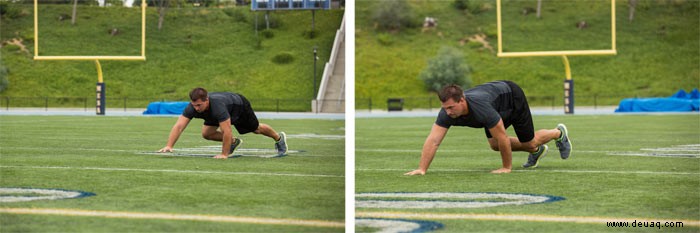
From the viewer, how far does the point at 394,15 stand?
37.8 m

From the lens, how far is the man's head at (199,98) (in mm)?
5715

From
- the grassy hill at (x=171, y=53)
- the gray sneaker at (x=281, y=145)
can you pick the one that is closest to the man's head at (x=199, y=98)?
the gray sneaker at (x=281, y=145)

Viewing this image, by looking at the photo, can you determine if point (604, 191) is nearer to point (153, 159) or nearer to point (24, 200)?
point (24, 200)

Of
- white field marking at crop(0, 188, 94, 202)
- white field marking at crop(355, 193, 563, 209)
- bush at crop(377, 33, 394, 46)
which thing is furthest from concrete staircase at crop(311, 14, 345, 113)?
bush at crop(377, 33, 394, 46)

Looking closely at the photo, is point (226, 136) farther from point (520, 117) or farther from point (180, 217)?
point (180, 217)

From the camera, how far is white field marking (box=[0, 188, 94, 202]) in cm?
360

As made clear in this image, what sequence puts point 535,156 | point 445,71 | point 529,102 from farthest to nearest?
point 445,71 < point 529,102 < point 535,156

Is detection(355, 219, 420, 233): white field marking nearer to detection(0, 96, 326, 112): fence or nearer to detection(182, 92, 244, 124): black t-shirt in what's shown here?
detection(182, 92, 244, 124): black t-shirt

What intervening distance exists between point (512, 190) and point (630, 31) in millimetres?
34225

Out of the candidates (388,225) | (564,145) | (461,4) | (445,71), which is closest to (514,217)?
(388,225)

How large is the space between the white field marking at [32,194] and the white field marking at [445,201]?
3.23 feet

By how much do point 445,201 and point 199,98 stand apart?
7.57 ft

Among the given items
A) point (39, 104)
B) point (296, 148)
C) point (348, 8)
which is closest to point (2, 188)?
point (348, 8)

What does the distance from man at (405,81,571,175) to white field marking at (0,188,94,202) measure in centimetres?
153
